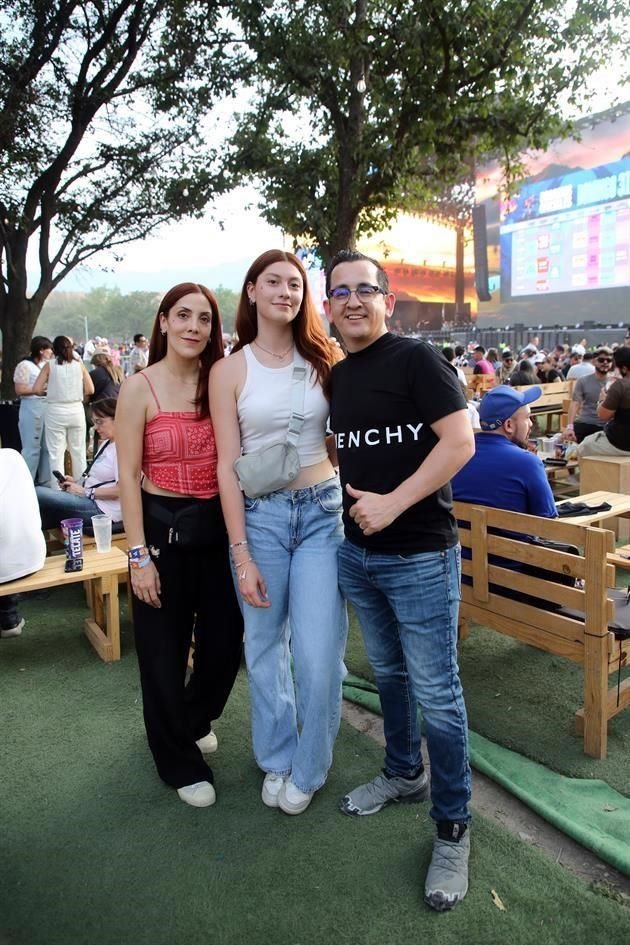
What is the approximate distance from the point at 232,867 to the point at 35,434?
6.15 meters

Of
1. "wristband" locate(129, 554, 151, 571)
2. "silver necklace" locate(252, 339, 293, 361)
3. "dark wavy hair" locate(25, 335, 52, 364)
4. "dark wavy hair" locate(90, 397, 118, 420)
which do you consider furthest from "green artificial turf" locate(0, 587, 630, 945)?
"dark wavy hair" locate(25, 335, 52, 364)

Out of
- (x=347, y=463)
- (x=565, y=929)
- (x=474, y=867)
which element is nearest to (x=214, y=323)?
(x=347, y=463)

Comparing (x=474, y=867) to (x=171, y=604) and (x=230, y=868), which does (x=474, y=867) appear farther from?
(x=171, y=604)

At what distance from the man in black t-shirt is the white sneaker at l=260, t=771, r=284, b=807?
63 centimetres

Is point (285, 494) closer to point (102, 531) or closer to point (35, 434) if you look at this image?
point (102, 531)

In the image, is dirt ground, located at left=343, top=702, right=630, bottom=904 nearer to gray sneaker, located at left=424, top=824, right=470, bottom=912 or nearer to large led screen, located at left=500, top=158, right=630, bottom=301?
gray sneaker, located at left=424, top=824, right=470, bottom=912

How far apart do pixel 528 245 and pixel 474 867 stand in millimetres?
31103

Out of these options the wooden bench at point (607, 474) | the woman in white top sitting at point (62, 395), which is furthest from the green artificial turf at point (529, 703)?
the woman in white top sitting at point (62, 395)

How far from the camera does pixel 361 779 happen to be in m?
2.65

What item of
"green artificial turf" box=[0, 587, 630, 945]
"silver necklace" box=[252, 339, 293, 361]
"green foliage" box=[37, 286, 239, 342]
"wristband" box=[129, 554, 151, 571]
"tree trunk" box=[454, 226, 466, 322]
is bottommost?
"green artificial turf" box=[0, 587, 630, 945]

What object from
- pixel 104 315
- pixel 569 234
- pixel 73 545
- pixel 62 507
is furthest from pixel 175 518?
pixel 104 315

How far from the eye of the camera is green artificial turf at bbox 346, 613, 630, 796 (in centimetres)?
274

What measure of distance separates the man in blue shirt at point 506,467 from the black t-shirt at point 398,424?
4.10 feet

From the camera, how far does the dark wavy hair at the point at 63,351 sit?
7199mm
